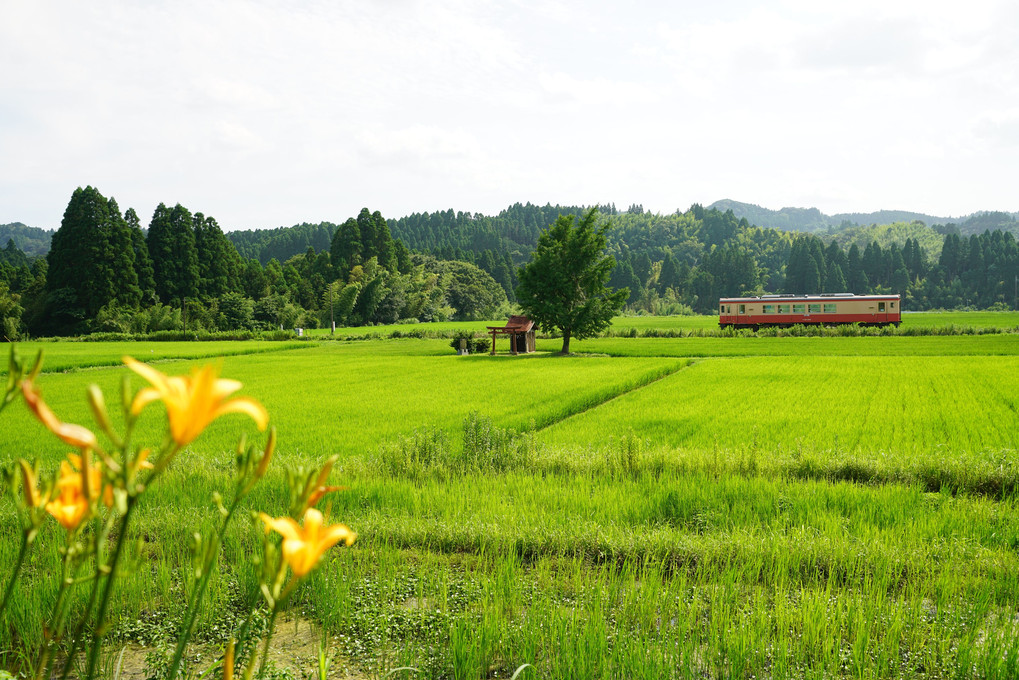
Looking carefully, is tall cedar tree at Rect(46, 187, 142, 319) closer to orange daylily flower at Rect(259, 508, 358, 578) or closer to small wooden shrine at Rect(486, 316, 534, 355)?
small wooden shrine at Rect(486, 316, 534, 355)

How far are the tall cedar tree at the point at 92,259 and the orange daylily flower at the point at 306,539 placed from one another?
65765 mm

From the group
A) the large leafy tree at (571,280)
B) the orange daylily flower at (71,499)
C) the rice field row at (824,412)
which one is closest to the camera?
the orange daylily flower at (71,499)

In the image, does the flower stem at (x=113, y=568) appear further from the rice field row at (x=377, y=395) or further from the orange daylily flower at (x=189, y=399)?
the rice field row at (x=377, y=395)

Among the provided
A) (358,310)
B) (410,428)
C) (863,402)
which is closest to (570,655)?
(410,428)

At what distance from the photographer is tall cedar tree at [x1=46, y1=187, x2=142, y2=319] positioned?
5878cm

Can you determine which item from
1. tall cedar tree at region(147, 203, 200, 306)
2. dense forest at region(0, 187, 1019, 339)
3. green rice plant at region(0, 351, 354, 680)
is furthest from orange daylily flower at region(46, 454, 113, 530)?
tall cedar tree at region(147, 203, 200, 306)

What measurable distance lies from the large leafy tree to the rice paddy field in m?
19.1

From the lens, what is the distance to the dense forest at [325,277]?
194 feet

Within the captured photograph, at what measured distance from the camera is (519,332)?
3622cm

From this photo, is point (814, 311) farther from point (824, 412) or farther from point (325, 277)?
point (325, 277)

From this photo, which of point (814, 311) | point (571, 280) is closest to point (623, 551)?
point (571, 280)

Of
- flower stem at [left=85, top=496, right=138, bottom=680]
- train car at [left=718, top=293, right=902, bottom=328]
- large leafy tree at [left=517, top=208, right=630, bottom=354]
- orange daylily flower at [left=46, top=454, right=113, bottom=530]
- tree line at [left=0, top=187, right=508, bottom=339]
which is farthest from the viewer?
tree line at [left=0, top=187, right=508, bottom=339]

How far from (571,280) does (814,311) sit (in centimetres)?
2771

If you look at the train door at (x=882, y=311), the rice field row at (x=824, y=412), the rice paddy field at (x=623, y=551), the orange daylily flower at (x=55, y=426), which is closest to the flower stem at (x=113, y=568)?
the orange daylily flower at (x=55, y=426)
